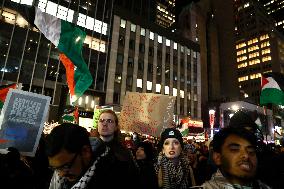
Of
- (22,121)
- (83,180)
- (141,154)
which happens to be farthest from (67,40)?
(83,180)

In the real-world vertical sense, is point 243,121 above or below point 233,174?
above

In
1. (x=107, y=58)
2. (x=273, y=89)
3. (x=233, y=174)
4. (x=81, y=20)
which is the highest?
(x=81, y=20)

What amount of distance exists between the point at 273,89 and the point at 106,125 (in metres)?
9.26

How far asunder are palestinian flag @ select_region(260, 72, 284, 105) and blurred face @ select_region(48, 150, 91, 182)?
10.1 m

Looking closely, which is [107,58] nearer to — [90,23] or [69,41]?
[90,23]

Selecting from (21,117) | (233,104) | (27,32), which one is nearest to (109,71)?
(27,32)

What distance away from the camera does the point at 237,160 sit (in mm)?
2201

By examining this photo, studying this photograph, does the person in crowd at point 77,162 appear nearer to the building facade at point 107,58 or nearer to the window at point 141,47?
the building facade at point 107,58

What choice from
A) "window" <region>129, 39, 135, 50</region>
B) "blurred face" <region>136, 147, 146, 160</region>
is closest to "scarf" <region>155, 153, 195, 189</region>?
"blurred face" <region>136, 147, 146, 160</region>

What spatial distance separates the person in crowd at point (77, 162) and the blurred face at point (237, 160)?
0.97 metres

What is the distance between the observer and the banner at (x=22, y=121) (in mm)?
3812

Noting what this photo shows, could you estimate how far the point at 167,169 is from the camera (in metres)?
3.94

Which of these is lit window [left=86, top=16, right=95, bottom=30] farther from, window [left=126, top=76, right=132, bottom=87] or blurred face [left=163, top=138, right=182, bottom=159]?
blurred face [left=163, top=138, right=182, bottom=159]

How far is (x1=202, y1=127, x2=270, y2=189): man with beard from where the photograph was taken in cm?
215
